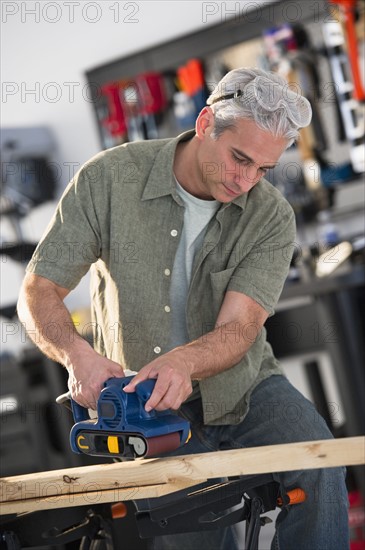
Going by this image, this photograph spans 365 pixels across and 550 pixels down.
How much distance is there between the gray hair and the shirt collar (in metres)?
0.18

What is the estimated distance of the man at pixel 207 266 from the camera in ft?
7.03

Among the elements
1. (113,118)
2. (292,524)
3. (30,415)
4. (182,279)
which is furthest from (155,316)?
(113,118)

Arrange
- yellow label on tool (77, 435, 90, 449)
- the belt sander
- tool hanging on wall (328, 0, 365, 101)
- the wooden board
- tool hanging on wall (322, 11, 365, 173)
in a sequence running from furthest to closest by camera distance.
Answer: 1. tool hanging on wall (322, 11, 365, 173)
2. tool hanging on wall (328, 0, 365, 101)
3. yellow label on tool (77, 435, 90, 449)
4. the belt sander
5. the wooden board

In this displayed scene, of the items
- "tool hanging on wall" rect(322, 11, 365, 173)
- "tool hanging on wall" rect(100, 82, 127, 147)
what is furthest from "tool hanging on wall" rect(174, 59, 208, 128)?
"tool hanging on wall" rect(322, 11, 365, 173)

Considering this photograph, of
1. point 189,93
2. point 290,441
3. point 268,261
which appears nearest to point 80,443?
point 290,441

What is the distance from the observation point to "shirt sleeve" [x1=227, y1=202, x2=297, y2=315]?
2.27 m

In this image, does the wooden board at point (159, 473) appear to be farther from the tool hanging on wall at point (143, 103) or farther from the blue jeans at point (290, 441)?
the tool hanging on wall at point (143, 103)

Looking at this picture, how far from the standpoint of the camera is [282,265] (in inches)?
92.0

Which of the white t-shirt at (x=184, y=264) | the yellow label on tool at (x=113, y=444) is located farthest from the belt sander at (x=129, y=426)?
the white t-shirt at (x=184, y=264)

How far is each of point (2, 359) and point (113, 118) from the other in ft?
4.93

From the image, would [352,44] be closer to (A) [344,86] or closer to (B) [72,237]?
(A) [344,86]

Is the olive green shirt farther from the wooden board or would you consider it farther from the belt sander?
the wooden board

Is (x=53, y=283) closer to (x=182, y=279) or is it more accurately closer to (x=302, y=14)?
(x=182, y=279)

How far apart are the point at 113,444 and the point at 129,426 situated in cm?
8
